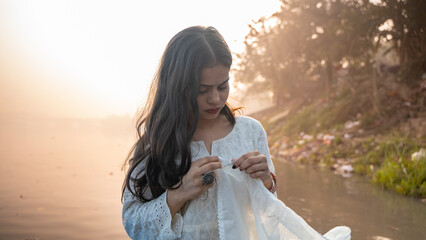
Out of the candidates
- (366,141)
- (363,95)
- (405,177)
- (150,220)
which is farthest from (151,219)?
(363,95)

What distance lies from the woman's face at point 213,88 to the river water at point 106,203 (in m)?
2.06

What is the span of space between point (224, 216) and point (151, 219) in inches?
12.4

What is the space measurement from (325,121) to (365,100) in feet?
3.39

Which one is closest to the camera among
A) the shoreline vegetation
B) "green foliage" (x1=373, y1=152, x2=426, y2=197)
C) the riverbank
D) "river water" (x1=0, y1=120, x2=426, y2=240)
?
"river water" (x1=0, y1=120, x2=426, y2=240)

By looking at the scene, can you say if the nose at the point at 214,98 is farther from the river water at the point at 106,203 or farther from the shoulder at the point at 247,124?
the river water at the point at 106,203

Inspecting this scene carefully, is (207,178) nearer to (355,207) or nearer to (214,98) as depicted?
(214,98)

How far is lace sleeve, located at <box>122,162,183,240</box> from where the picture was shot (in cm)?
162

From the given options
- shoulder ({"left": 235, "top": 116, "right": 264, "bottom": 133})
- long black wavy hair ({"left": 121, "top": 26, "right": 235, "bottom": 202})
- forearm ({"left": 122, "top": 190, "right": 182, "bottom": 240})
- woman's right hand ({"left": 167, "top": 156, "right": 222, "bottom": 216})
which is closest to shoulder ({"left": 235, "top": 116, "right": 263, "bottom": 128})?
shoulder ({"left": 235, "top": 116, "right": 264, "bottom": 133})

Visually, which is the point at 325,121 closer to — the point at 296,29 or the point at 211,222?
the point at 296,29

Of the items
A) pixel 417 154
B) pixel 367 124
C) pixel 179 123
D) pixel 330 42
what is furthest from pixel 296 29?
pixel 179 123

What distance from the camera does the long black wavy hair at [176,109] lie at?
1.66 meters

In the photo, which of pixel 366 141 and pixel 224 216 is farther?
pixel 366 141

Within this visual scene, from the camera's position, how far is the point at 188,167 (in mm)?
1665

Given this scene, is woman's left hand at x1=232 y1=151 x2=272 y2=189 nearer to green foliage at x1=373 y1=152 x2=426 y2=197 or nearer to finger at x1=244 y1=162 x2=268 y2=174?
finger at x1=244 y1=162 x2=268 y2=174
